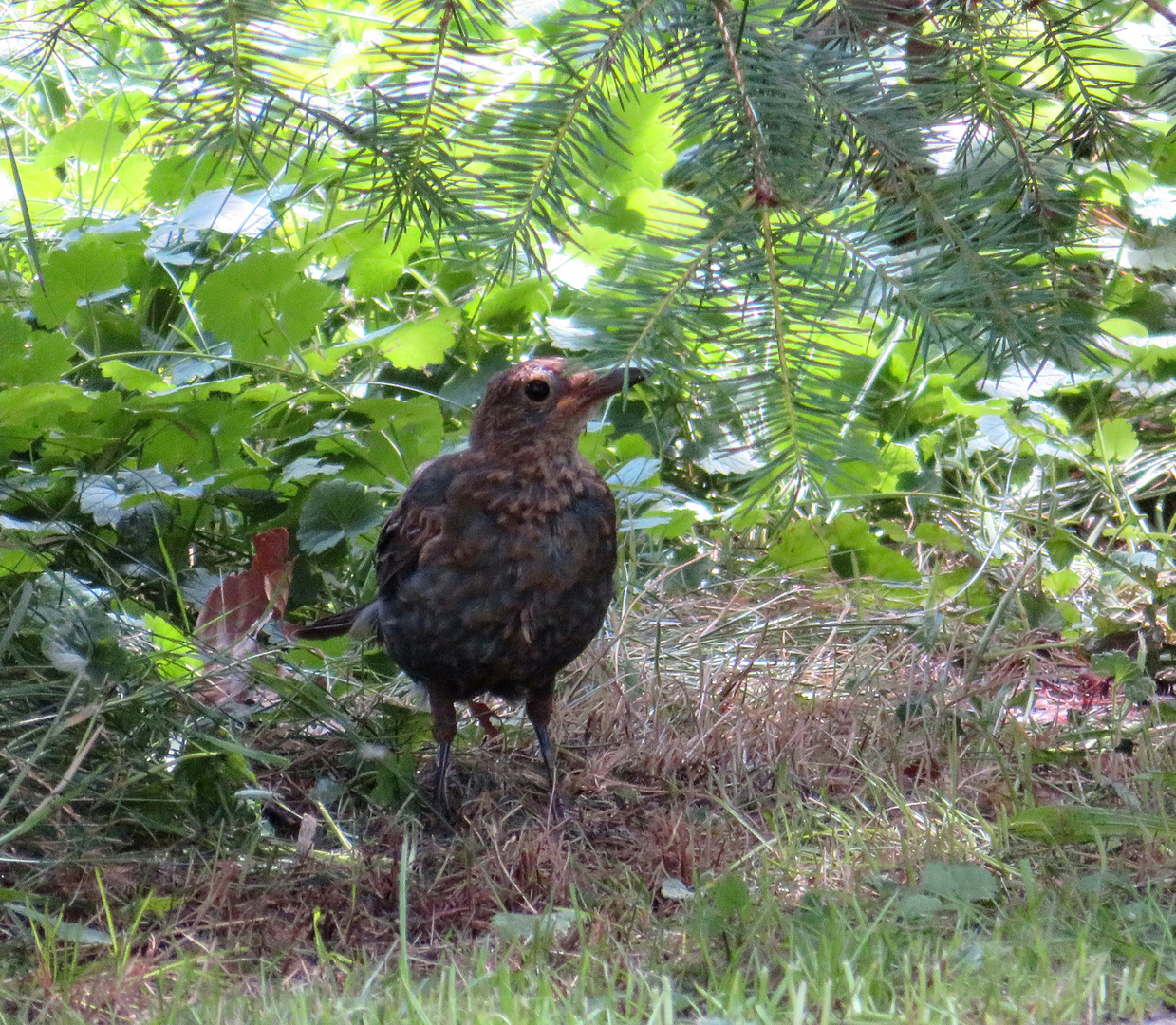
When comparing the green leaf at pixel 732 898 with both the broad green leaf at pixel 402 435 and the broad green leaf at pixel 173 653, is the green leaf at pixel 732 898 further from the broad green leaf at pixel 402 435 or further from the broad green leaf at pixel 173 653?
the broad green leaf at pixel 402 435

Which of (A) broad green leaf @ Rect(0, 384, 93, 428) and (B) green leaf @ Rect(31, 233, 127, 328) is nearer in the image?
(A) broad green leaf @ Rect(0, 384, 93, 428)

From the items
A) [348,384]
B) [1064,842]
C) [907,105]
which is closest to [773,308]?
[907,105]

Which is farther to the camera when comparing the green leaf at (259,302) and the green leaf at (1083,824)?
the green leaf at (259,302)

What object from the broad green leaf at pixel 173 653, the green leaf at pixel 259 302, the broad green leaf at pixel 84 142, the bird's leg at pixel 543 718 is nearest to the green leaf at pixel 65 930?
the broad green leaf at pixel 173 653

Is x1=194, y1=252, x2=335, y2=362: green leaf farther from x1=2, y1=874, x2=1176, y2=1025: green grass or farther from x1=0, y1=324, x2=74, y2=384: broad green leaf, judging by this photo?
x1=2, y1=874, x2=1176, y2=1025: green grass

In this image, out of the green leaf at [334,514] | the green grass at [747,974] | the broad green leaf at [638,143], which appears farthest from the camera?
the green leaf at [334,514]

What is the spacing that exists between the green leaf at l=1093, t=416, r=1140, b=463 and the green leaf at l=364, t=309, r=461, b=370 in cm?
198

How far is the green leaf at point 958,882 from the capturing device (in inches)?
82.2

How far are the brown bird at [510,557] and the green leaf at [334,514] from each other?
567 millimetres

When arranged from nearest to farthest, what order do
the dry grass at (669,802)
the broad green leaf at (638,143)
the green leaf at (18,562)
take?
the broad green leaf at (638,143) → the dry grass at (669,802) → the green leaf at (18,562)

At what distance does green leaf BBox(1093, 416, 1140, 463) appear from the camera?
4.10 m

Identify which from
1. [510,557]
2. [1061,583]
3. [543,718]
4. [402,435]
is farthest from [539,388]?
[1061,583]

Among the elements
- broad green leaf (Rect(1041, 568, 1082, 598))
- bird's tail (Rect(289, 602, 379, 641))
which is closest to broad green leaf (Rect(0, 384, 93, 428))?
bird's tail (Rect(289, 602, 379, 641))

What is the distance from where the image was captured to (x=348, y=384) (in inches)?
170
